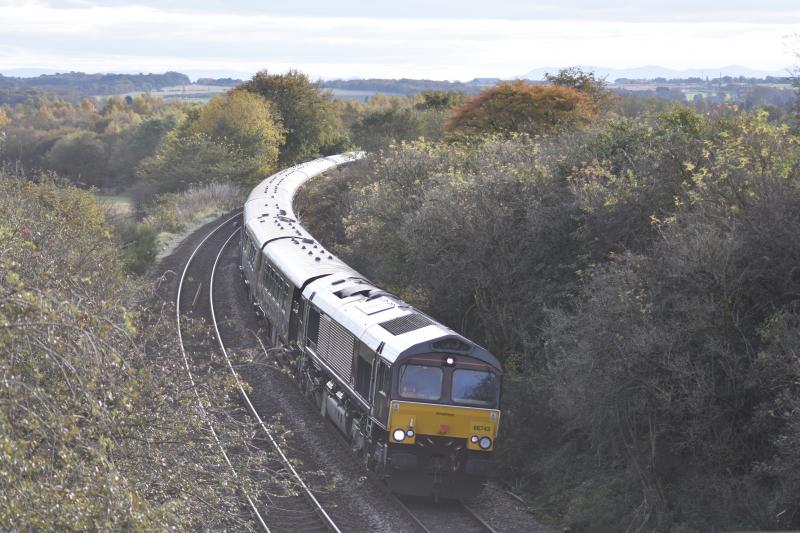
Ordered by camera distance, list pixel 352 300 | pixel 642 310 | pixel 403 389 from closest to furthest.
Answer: pixel 642 310, pixel 403 389, pixel 352 300

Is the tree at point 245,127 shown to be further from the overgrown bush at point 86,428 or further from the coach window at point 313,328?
the overgrown bush at point 86,428

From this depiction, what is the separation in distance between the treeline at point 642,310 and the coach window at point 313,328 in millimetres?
3094

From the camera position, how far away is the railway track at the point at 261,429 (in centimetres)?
1251

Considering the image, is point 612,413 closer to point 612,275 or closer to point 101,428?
point 612,275

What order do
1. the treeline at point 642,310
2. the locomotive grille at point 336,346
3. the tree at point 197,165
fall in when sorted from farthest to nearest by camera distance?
the tree at point 197,165
the locomotive grille at point 336,346
the treeline at point 642,310

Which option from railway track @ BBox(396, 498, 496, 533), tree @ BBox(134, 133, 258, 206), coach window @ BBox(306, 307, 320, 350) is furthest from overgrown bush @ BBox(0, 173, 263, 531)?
tree @ BBox(134, 133, 258, 206)

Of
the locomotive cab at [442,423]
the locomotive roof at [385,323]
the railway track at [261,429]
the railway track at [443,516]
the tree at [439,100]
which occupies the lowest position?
the railway track at [443,516]

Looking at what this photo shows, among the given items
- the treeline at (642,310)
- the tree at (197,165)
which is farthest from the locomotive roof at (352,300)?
the tree at (197,165)

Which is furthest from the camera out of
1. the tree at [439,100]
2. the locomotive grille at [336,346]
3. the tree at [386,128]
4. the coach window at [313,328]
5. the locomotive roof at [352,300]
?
the tree at [439,100]

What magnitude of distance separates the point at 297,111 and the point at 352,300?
6257 cm

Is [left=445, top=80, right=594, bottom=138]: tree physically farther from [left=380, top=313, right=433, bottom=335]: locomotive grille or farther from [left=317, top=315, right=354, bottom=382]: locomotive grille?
[left=380, top=313, right=433, bottom=335]: locomotive grille

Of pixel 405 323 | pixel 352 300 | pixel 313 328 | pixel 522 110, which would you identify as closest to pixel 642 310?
pixel 405 323

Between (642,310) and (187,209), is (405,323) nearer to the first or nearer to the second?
(642,310)

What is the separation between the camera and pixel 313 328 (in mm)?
20188
